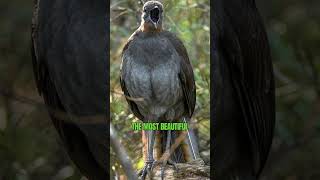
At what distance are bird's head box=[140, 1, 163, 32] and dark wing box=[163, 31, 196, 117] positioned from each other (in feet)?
0.31

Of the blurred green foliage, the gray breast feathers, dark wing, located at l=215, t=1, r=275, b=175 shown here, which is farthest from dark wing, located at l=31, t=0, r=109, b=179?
dark wing, located at l=215, t=1, r=275, b=175

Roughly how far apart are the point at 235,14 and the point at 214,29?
14 centimetres

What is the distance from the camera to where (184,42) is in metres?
4.08

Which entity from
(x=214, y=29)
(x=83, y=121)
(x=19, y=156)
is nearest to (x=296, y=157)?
(x=214, y=29)

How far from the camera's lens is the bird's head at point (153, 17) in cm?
362

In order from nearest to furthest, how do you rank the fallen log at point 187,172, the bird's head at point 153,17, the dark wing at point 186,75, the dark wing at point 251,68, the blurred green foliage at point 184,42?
the bird's head at point 153,17
the dark wing at point 186,75
the fallen log at point 187,172
the blurred green foliage at point 184,42
the dark wing at point 251,68

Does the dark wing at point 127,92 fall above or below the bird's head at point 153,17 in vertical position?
below

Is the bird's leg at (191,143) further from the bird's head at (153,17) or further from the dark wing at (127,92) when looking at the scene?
the bird's head at (153,17)

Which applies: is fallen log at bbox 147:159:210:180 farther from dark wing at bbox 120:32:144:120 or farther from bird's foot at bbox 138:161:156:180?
dark wing at bbox 120:32:144:120

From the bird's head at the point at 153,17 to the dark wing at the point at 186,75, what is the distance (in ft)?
0.31

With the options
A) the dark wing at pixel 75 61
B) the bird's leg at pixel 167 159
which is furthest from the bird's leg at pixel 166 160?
the dark wing at pixel 75 61

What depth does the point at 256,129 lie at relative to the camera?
4.39m

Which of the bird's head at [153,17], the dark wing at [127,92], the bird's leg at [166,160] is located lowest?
the bird's leg at [166,160]

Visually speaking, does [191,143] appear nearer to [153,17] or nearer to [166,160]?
[166,160]
